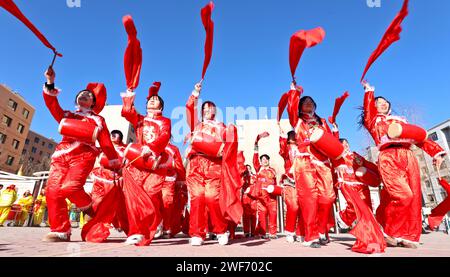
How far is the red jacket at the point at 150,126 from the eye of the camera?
A: 3.93 meters

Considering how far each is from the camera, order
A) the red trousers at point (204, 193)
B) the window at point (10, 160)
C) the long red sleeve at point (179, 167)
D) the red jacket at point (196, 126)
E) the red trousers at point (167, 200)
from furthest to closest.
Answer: the window at point (10, 160), the long red sleeve at point (179, 167), the red trousers at point (167, 200), the red jacket at point (196, 126), the red trousers at point (204, 193)

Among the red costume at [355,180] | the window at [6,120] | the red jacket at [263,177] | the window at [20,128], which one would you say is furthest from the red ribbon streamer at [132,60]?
the window at [20,128]

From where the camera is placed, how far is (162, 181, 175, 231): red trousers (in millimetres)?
5207

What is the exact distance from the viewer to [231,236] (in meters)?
5.52

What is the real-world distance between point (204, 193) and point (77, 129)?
210 centimetres

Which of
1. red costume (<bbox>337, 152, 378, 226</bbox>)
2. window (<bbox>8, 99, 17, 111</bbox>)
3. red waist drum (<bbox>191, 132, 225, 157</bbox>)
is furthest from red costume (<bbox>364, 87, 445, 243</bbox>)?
window (<bbox>8, 99, 17, 111</bbox>)

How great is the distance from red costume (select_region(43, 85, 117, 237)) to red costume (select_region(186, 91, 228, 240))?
1.43 m

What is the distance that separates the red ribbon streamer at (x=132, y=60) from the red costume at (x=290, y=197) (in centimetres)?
334

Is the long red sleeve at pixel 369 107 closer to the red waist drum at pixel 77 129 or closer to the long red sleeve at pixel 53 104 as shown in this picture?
the red waist drum at pixel 77 129

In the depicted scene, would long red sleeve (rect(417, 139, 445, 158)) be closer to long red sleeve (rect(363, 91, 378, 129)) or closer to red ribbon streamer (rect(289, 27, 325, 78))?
long red sleeve (rect(363, 91, 378, 129))

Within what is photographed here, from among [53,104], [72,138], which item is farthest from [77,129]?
[53,104]
